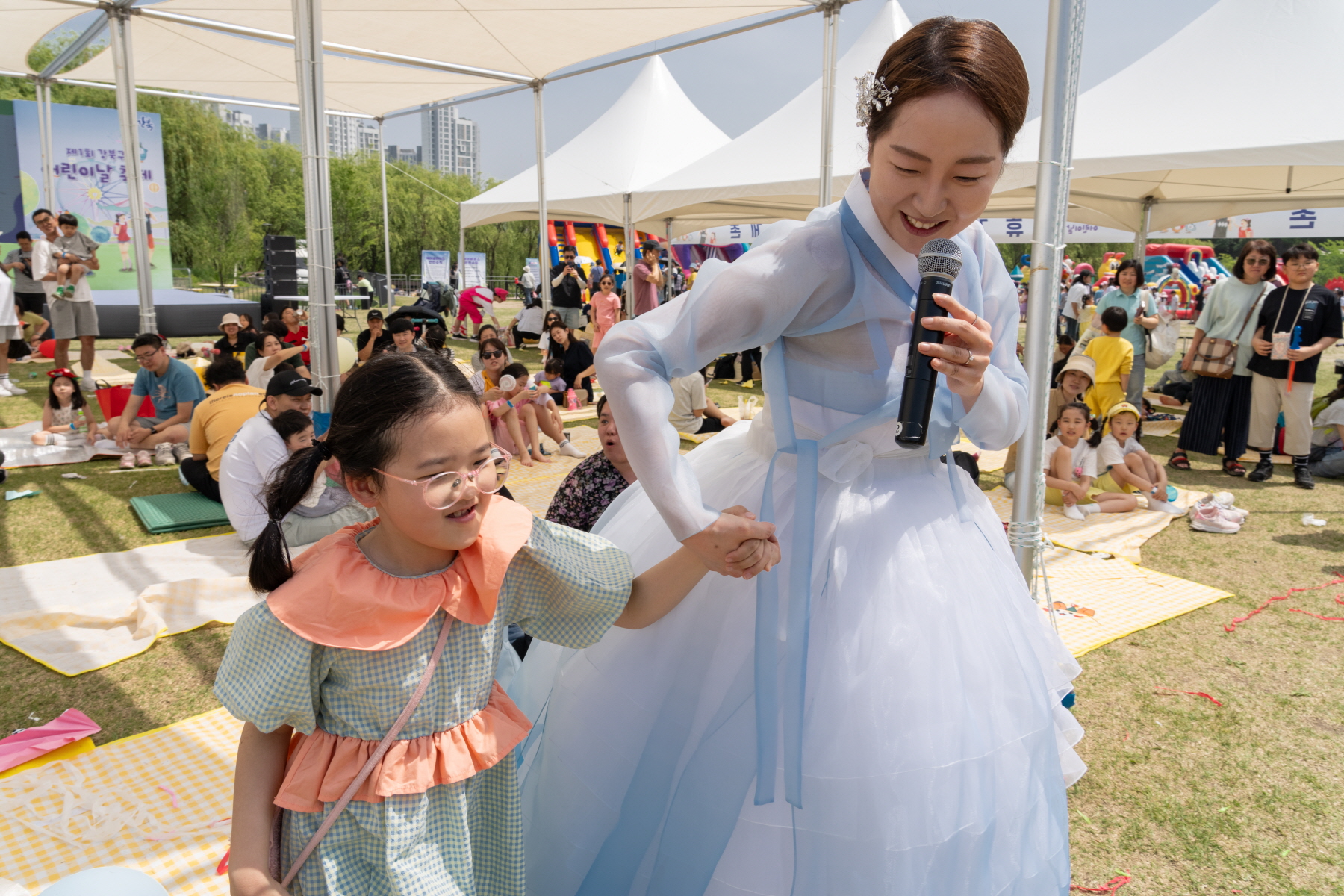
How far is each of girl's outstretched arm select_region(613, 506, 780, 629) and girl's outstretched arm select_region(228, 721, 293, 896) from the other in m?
0.54

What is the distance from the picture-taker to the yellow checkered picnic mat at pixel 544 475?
19.1 feet

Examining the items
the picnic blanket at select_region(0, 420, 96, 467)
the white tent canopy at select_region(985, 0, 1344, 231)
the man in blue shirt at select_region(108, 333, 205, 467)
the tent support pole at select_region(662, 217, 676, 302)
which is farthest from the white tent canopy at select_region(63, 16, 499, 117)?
the white tent canopy at select_region(985, 0, 1344, 231)

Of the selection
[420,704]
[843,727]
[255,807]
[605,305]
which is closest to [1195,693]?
[843,727]

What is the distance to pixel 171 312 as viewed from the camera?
14.7m

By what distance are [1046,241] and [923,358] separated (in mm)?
1772

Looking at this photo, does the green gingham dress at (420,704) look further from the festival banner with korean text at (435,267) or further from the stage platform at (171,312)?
the festival banner with korean text at (435,267)

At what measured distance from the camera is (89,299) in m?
8.78

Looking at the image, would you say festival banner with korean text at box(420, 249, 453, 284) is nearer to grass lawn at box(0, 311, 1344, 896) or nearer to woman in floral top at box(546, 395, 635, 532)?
grass lawn at box(0, 311, 1344, 896)

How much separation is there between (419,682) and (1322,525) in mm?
5852

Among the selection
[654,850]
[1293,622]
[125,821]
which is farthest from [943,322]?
[1293,622]

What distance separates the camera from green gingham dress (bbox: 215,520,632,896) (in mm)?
1167

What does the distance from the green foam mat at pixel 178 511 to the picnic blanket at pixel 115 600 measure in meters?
0.28

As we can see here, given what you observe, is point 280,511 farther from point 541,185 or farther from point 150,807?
point 541,185

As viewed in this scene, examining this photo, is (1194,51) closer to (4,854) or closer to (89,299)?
(4,854)
